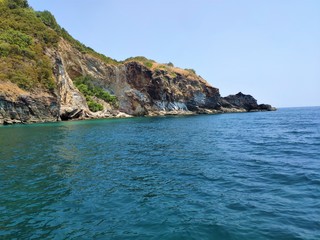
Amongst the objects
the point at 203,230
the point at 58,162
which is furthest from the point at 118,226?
the point at 58,162

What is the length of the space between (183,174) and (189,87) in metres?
108

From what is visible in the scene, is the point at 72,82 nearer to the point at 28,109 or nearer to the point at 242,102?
the point at 28,109

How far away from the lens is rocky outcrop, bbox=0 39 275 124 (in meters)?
62.9

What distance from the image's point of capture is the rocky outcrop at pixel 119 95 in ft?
206

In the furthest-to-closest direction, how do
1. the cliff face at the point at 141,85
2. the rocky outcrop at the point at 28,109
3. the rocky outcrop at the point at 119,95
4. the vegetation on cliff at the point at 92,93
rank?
the cliff face at the point at 141,85 → the vegetation on cliff at the point at 92,93 → the rocky outcrop at the point at 119,95 → the rocky outcrop at the point at 28,109

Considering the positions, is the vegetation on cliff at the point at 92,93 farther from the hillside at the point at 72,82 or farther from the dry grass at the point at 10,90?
the dry grass at the point at 10,90

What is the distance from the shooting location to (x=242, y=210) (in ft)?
31.0

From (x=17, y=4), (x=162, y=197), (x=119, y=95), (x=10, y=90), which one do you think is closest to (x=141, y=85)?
(x=119, y=95)

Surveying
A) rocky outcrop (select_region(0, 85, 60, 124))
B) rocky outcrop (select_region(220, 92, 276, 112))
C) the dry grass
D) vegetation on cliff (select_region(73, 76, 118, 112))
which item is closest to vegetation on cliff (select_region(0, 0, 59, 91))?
the dry grass

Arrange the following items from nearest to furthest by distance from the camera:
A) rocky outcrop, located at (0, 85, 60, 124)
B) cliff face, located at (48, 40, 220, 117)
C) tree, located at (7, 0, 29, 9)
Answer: rocky outcrop, located at (0, 85, 60, 124) → tree, located at (7, 0, 29, 9) → cliff face, located at (48, 40, 220, 117)

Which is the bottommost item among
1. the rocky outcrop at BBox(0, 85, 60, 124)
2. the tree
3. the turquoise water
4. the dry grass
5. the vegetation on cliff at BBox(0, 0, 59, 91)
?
the turquoise water

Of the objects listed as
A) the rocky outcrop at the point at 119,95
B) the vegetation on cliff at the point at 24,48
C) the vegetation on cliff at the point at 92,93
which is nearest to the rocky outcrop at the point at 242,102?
the rocky outcrop at the point at 119,95

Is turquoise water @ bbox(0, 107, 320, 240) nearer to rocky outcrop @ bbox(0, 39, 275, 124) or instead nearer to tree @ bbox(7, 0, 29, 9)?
rocky outcrop @ bbox(0, 39, 275, 124)

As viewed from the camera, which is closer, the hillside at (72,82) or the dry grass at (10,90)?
the dry grass at (10,90)
